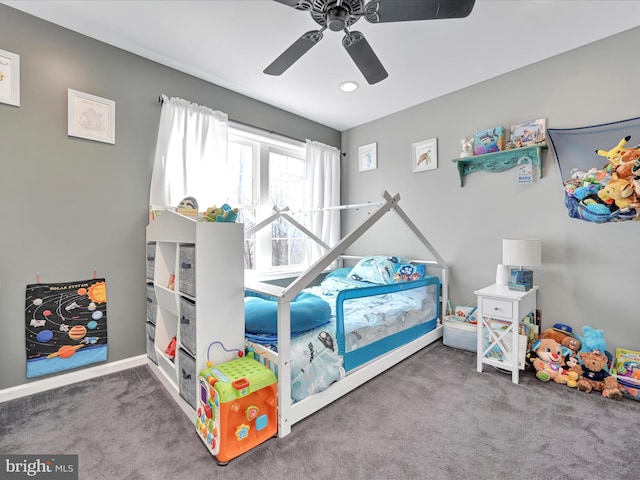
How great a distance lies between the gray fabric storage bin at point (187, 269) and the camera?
153 cm

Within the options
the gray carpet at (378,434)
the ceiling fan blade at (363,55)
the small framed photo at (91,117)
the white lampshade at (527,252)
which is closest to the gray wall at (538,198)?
the white lampshade at (527,252)

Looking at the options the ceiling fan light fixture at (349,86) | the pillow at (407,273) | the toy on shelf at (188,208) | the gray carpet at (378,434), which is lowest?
the gray carpet at (378,434)

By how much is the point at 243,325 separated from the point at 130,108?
2.02 meters

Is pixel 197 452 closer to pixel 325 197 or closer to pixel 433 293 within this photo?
pixel 433 293

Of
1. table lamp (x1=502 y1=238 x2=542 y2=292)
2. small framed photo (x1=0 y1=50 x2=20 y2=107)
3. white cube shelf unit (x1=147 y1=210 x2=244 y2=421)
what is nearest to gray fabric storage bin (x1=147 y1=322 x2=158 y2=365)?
white cube shelf unit (x1=147 y1=210 x2=244 y2=421)

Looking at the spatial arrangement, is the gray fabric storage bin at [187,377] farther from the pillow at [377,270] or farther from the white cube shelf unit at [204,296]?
the pillow at [377,270]

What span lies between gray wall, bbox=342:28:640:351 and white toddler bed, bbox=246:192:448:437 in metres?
0.49

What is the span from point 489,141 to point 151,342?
3.40 meters

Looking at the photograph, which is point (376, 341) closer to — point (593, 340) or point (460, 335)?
point (460, 335)

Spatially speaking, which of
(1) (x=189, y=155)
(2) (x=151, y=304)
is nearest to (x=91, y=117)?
(1) (x=189, y=155)

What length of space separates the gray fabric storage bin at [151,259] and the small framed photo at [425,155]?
276cm

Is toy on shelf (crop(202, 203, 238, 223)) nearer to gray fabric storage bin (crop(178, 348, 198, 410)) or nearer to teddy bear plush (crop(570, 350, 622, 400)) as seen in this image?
gray fabric storage bin (crop(178, 348, 198, 410))

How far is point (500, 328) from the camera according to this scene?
7.16 ft

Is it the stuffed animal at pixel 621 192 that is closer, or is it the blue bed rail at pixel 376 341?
the stuffed animal at pixel 621 192
